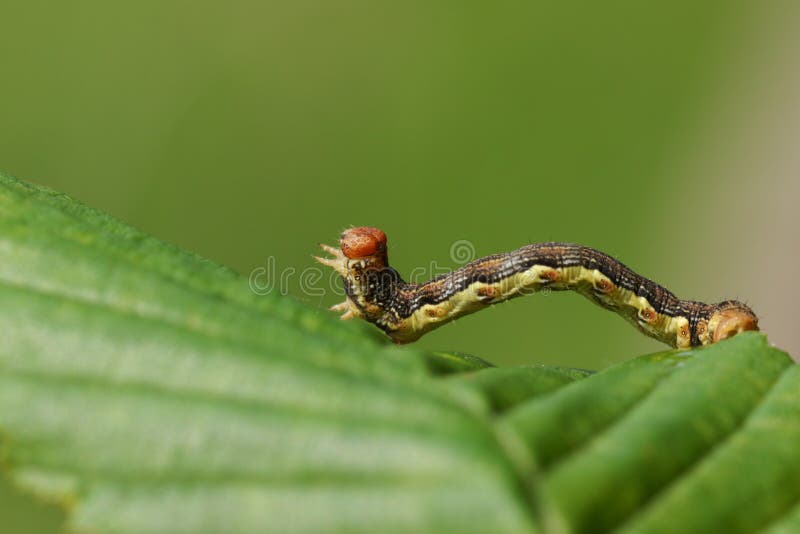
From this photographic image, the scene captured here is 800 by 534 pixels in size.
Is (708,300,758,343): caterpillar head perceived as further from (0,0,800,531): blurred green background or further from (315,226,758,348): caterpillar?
(0,0,800,531): blurred green background

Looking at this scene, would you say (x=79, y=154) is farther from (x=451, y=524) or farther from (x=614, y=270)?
(x=451, y=524)

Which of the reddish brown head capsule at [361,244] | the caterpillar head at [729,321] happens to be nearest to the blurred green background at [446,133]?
the reddish brown head capsule at [361,244]

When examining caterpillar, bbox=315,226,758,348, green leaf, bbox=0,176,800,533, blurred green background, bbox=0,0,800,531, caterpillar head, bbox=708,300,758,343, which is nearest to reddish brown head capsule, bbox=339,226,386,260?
caterpillar, bbox=315,226,758,348

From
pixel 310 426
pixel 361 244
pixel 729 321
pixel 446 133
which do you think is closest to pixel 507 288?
pixel 361 244

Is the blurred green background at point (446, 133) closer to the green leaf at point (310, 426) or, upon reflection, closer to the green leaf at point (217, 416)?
the green leaf at point (310, 426)

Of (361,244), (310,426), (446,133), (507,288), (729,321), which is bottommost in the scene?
(310,426)

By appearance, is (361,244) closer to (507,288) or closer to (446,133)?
(507,288)

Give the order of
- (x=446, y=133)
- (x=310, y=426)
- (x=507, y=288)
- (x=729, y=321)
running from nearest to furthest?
1. (x=310, y=426)
2. (x=729, y=321)
3. (x=507, y=288)
4. (x=446, y=133)
